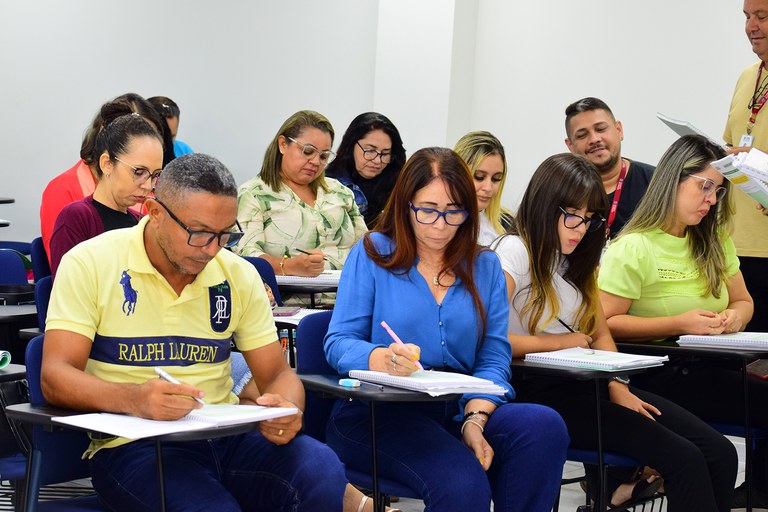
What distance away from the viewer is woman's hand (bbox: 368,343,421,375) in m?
2.33

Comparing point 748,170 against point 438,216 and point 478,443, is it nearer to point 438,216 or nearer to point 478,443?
point 438,216

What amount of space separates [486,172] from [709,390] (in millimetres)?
1327

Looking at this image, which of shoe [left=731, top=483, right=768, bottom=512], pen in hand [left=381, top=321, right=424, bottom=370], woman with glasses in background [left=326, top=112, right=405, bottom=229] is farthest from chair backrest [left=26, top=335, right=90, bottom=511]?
woman with glasses in background [left=326, top=112, right=405, bottom=229]

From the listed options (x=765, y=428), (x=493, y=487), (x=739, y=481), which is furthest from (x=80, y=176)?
(x=739, y=481)

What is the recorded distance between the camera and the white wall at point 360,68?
5492mm

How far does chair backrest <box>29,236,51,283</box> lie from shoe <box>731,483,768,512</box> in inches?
102

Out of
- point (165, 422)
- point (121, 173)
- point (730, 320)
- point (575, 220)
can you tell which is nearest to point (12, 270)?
point (121, 173)

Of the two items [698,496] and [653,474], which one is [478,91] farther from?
[698,496]

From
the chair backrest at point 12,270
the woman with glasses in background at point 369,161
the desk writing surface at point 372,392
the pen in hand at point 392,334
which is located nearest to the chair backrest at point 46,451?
the desk writing surface at point 372,392

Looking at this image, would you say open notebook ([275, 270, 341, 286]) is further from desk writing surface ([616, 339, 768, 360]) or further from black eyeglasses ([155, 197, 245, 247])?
black eyeglasses ([155, 197, 245, 247])

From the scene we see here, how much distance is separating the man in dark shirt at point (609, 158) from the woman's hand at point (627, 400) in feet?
A: 4.95

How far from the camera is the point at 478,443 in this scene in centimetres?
248

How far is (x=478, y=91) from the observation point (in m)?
6.17

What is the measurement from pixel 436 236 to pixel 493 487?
69 centimetres
